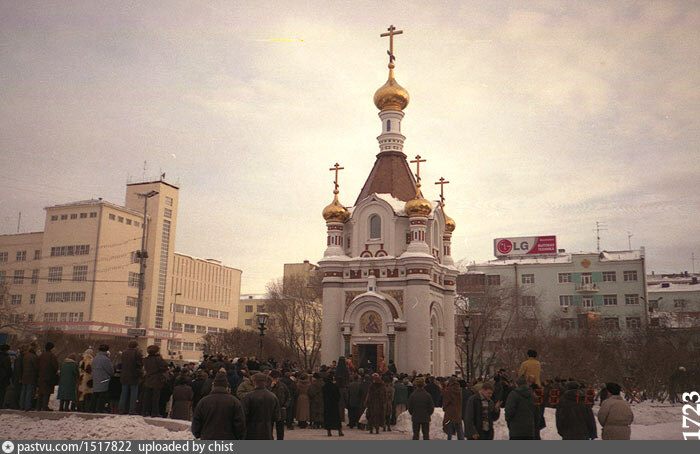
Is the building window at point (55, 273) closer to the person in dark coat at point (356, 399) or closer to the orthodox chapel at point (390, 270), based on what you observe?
the orthodox chapel at point (390, 270)

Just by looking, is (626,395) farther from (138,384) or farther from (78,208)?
(78,208)

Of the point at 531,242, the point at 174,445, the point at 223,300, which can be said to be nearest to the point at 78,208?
the point at 223,300

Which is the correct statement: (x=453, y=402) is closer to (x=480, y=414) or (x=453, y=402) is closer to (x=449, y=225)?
(x=480, y=414)

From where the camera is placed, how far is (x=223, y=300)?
93375 mm

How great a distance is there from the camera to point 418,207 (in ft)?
109

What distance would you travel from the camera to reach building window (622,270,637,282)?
60534mm

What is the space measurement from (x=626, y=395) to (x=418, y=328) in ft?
32.2

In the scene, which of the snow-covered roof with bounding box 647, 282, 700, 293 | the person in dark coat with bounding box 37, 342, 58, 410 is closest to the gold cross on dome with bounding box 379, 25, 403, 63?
the person in dark coat with bounding box 37, 342, 58, 410

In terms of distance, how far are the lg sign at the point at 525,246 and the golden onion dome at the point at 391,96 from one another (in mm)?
34929

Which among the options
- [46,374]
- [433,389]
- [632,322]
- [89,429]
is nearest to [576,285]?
[632,322]

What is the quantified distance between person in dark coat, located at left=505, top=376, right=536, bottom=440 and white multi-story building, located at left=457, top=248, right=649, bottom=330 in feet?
155

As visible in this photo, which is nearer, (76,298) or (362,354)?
(362,354)

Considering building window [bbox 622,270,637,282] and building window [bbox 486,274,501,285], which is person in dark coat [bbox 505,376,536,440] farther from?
building window [bbox 622,270,637,282]

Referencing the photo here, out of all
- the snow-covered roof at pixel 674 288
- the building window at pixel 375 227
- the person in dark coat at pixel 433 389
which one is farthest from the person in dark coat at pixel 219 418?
the snow-covered roof at pixel 674 288
